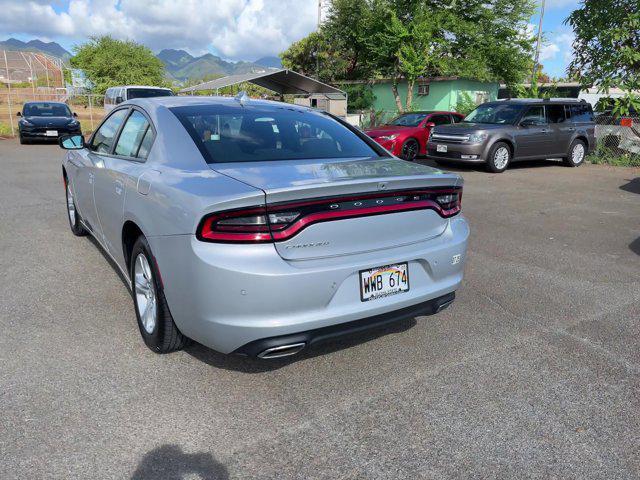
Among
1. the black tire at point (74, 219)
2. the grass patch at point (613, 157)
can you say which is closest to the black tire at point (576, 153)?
the grass patch at point (613, 157)

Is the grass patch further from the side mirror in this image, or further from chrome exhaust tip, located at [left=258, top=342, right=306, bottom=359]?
chrome exhaust tip, located at [left=258, top=342, right=306, bottom=359]

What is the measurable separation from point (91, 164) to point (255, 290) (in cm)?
270

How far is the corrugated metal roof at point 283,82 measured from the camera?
921 inches

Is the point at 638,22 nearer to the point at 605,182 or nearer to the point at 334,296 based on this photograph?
the point at 605,182

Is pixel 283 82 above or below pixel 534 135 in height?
above

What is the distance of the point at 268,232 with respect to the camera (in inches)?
100

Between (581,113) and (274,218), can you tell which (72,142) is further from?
(581,113)

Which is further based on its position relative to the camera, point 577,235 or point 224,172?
point 577,235

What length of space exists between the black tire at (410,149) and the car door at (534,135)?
2.85 metres

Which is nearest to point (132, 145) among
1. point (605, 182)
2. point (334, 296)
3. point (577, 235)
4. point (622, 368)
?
point (334, 296)

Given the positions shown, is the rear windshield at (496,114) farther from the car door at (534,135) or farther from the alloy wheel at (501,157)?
the alloy wheel at (501,157)

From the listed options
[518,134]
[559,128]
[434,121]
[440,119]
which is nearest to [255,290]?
[518,134]

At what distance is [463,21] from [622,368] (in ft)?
87.2

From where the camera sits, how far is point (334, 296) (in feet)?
8.83
